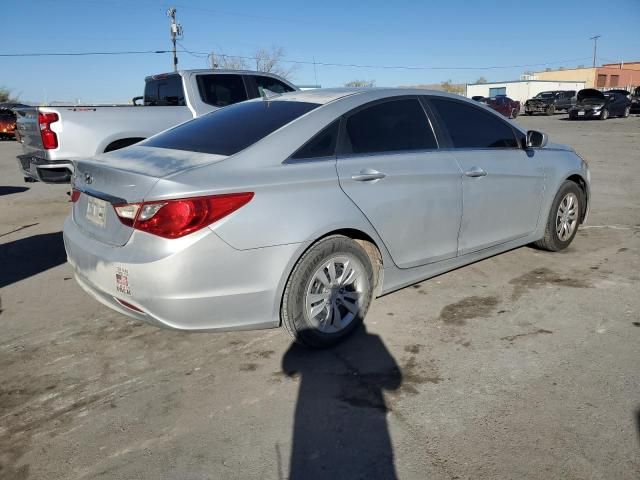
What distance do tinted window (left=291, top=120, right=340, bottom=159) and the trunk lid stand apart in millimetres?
498

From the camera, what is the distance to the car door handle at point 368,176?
3.33 meters

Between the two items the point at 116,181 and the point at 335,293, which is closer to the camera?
the point at 116,181

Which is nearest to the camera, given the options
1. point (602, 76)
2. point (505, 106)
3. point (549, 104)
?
point (505, 106)

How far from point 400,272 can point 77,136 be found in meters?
4.77

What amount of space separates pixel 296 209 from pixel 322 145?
20.9 inches

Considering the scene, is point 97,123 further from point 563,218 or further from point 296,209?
point 563,218

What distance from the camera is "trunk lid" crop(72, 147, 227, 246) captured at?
2859mm

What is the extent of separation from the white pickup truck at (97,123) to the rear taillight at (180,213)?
3.96 meters

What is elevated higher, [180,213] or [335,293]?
[180,213]

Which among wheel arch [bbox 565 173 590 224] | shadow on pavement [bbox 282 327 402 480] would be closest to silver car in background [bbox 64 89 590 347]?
shadow on pavement [bbox 282 327 402 480]

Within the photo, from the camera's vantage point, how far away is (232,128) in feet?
11.7

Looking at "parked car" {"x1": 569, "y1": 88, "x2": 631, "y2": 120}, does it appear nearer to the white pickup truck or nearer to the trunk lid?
the white pickup truck

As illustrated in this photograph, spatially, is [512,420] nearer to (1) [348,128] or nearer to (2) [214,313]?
(2) [214,313]

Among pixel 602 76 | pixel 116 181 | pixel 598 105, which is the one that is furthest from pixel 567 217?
pixel 602 76
